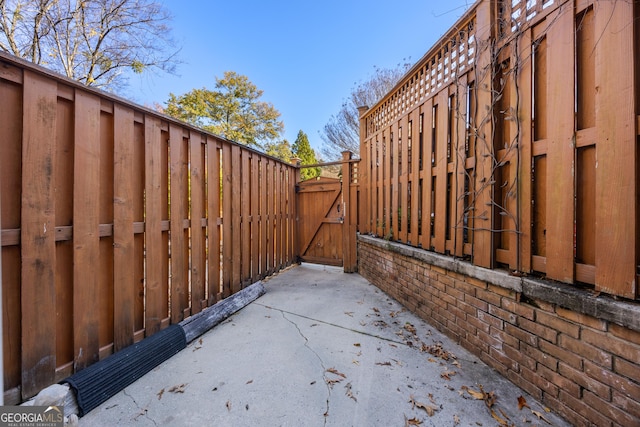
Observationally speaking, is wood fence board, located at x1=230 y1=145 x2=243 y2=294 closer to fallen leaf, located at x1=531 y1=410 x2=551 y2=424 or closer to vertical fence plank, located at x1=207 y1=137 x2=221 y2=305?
vertical fence plank, located at x1=207 y1=137 x2=221 y2=305

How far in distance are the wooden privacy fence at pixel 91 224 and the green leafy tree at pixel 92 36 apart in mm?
6734

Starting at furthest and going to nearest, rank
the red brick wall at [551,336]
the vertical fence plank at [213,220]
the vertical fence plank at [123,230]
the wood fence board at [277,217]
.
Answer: the wood fence board at [277,217] < the vertical fence plank at [213,220] < the vertical fence plank at [123,230] < the red brick wall at [551,336]

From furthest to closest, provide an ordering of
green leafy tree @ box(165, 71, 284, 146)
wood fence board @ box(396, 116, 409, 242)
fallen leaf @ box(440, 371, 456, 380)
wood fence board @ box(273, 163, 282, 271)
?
green leafy tree @ box(165, 71, 284, 146) → wood fence board @ box(273, 163, 282, 271) → wood fence board @ box(396, 116, 409, 242) → fallen leaf @ box(440, 371, 456, 380)

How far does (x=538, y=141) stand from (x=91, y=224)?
3.33 m

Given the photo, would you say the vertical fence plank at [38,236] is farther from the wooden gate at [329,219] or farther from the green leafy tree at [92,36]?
the green leafy tree at [92,36]

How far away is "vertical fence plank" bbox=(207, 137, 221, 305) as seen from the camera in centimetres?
301

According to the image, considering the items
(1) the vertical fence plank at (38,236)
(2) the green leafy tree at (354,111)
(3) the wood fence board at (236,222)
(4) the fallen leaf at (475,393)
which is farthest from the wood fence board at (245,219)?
(2) the green leafy tree at (354,111)

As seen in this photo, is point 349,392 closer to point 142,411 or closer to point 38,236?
point 142,411

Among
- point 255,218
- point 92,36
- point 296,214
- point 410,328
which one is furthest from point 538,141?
point 92,36

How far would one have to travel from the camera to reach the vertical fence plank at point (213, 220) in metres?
3.01

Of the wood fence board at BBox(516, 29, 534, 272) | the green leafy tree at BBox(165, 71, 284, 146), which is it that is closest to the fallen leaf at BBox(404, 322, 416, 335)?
the wood fence board at BBox(516, 29, 534, 272)

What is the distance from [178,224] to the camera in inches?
101

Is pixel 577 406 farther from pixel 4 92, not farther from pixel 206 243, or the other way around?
pixel 4 92

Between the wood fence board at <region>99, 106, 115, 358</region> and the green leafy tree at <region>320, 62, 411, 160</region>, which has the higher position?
the green leafy tree at <region>320, 62, 411, 160</region>
